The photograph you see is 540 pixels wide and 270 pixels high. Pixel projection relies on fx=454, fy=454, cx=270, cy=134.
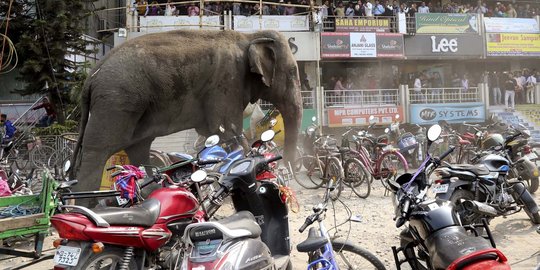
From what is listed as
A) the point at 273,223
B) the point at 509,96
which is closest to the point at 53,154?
the point at 273,223

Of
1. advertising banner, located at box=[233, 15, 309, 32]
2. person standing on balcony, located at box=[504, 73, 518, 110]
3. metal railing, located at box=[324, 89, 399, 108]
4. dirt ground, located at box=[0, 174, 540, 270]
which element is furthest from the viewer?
person standing on balcony, located at box=[504, 73, 518, 110]

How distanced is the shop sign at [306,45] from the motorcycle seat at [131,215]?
1500cm

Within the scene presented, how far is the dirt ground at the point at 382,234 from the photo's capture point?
480 centimetres

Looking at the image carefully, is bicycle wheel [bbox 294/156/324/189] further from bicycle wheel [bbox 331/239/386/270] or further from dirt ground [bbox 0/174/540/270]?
bicycle wheel [bbox 331/239/386/270]

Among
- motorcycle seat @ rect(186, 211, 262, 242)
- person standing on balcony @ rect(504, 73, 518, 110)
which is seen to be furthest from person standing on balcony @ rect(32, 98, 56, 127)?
person standing on balcony @ rect(504, 73, 518, 110)

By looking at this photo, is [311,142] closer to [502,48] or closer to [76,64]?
[76,64]

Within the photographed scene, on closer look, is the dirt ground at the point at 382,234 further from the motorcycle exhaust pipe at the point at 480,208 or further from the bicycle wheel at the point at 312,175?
the bicycle wheel at the point at 312,175

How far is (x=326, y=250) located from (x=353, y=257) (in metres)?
0.63

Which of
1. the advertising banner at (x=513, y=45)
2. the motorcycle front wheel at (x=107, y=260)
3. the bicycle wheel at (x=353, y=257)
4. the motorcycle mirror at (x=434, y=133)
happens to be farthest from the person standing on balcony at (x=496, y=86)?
the motorcycle front wheel at (x=107, y=260)

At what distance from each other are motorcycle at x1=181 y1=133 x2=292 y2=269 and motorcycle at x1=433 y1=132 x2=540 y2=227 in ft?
6.38

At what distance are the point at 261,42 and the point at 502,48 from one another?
56.2 ft

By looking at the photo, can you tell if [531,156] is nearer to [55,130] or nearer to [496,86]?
[55,130]

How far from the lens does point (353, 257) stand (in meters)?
3.51

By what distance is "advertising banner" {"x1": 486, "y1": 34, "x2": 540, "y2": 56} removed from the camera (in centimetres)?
2028
